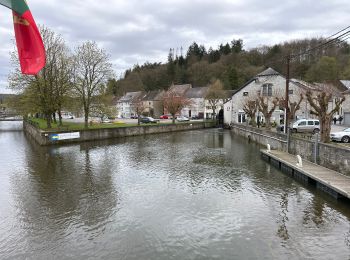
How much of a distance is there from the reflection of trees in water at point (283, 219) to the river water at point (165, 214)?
35 millimetres

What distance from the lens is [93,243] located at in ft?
31.3

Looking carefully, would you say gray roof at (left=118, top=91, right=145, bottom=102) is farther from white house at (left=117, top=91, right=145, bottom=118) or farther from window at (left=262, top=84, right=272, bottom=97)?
window at (left=262, top=84, right=272, bottom=97)

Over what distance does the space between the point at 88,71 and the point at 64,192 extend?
2721 centimetres

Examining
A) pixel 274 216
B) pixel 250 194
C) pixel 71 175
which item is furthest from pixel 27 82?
pixel 274 216

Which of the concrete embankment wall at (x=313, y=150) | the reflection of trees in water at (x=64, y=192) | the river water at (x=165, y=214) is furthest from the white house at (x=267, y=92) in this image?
the reflection of trees in water at (x=64, y=192)

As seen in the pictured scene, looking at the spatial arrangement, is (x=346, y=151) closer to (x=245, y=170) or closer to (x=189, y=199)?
(x=245, y=170)

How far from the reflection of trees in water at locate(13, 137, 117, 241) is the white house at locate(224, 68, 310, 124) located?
33250 mm

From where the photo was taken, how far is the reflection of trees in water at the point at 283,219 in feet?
33.5

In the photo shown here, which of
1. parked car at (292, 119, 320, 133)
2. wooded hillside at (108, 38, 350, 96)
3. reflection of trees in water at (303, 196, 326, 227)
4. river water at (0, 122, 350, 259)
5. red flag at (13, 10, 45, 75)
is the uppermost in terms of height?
wooded hillside at (108, 38, 350, 96)

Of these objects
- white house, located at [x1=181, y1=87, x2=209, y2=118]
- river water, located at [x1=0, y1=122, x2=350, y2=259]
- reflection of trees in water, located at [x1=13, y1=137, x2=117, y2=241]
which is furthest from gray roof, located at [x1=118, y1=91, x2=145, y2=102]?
river water, located at [x1=0, y1=122, x2=350, y2=259]

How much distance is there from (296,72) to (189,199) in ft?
212

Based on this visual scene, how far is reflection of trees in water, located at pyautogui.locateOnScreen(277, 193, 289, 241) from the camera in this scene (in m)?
10.2

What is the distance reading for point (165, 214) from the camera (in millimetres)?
12047

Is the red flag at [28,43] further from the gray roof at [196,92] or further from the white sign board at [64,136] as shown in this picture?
the gray roof at [196,92]
